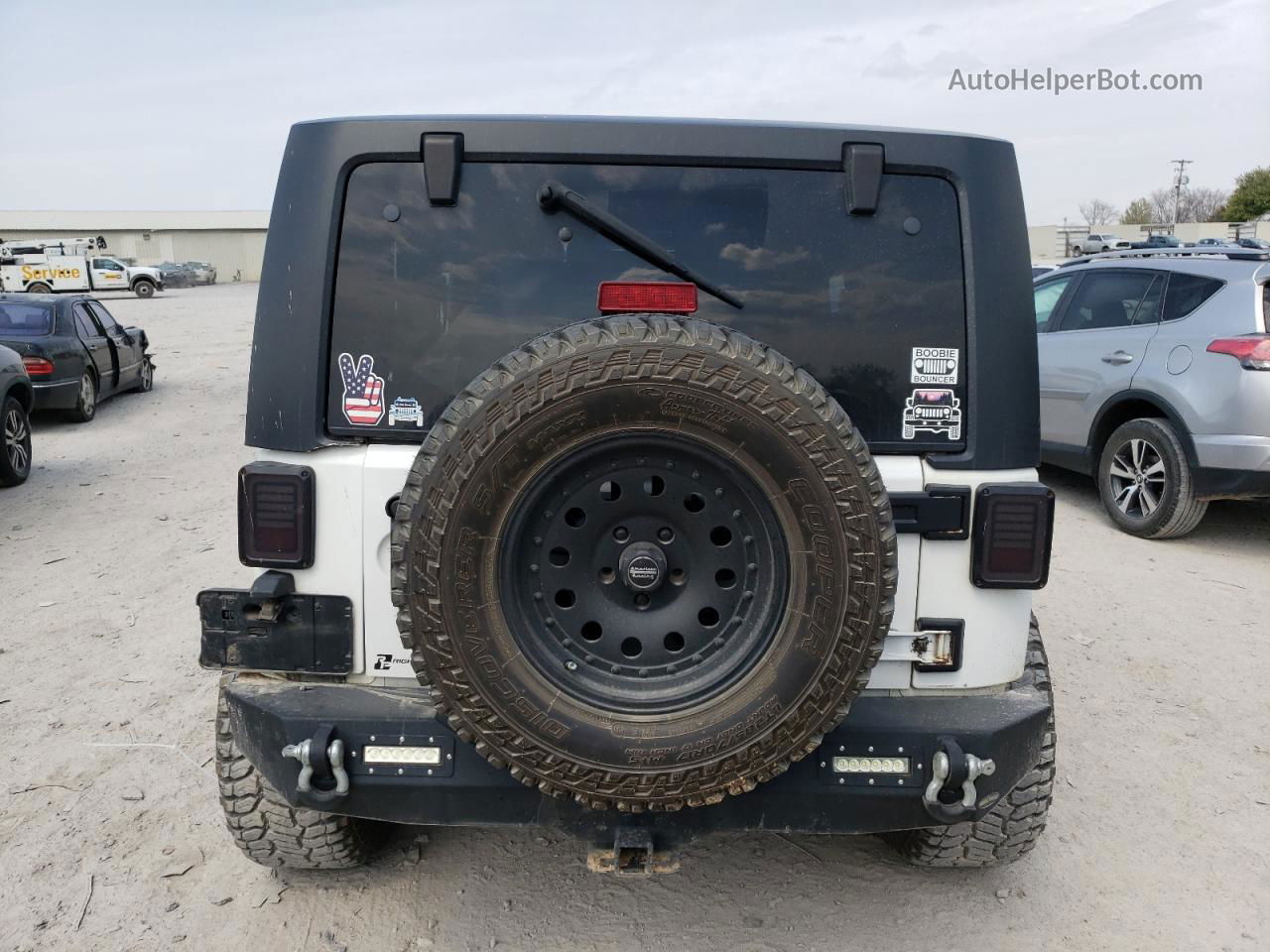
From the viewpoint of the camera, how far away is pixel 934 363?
2477 mm

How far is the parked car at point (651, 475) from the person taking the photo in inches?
85.5

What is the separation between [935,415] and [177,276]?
52795mm

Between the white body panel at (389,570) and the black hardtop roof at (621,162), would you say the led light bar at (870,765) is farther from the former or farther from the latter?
the black hardtop roof at (621,162)

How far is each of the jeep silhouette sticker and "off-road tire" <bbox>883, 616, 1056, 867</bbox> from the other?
0.73 m

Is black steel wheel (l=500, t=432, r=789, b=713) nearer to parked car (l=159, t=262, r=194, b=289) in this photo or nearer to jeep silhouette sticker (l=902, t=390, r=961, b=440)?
jeep silhouette sticker (l=902, t=390, r=961, b=440)

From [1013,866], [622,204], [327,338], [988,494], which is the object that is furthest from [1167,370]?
[327,338]

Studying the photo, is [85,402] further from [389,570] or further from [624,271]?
[624,271]

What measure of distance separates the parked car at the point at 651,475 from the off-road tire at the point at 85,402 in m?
10.5

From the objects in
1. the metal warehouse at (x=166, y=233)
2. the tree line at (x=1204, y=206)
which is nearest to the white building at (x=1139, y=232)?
the tree line at (x=1204, y=206)

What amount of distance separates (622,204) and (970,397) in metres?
1.01

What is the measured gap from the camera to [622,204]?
7.86 ft

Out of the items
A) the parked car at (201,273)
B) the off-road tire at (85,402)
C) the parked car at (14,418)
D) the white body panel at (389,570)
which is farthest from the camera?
the parked car at (201,273)

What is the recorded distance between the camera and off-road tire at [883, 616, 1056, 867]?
2824 mm

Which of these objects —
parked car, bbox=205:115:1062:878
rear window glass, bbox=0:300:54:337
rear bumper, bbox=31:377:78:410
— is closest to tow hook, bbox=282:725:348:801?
parked car, bbox=205:115:1062:878
